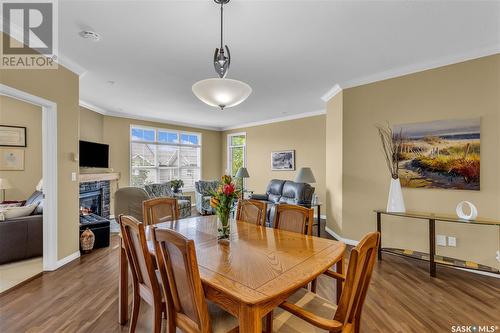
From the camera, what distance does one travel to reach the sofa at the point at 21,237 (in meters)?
3.18

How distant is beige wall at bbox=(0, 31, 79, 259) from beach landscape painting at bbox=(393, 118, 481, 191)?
462 cm

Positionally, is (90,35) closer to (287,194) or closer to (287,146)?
(287,194)

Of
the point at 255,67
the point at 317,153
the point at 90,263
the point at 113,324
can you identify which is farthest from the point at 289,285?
the point at 317,153

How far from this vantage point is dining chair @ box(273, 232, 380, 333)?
1134 millimetres

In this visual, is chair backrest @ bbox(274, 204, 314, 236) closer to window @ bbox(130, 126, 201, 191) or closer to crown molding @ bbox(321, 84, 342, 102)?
crown molding @ bbox(321, 84, 342, 102)

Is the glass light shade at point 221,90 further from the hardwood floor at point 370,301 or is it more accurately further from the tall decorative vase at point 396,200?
the tall decorative vase at point 396,200

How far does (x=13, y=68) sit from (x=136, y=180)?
14.3 feet

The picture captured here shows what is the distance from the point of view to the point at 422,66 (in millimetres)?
3320

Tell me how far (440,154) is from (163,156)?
6.53m

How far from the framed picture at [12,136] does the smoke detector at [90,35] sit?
128 inches

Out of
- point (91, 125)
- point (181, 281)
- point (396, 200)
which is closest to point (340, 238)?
point (396, 200)

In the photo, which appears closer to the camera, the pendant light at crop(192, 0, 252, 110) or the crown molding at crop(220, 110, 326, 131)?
the pendant light at crop(192, 0, 252, 110)

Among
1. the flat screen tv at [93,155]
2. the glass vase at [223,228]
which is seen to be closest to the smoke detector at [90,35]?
the glass vase at [223,228]

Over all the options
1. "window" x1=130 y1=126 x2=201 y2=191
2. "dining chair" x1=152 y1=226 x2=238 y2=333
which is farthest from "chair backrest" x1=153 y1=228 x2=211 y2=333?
"window" x1=130 y1=126 x2=201 y2=191
